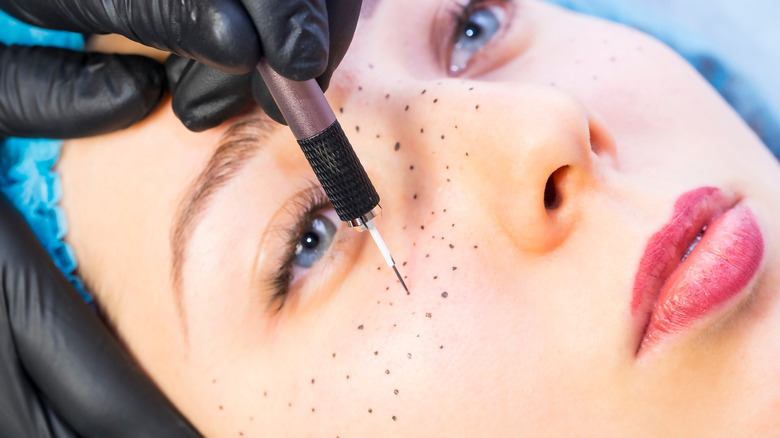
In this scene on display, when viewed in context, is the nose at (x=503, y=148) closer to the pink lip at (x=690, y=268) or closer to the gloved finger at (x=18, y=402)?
the pink lip at (x=690, y=268)

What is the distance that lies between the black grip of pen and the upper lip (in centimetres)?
34

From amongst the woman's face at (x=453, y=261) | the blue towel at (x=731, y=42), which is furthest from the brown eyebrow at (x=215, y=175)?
the blue towel at (x=731, y=42)

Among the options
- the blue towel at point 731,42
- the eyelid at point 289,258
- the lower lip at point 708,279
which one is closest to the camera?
the lower lip at point 708,279

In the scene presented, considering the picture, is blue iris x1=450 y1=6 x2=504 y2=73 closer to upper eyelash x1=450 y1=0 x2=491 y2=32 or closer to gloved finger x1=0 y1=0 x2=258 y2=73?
upper eyelash x1=450 y1=0 x2=491 y2=32

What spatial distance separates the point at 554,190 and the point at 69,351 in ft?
2.54

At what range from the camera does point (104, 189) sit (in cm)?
95

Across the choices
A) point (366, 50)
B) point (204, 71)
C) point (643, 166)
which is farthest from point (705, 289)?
point (204, 71)

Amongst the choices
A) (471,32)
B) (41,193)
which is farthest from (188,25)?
(471,32)

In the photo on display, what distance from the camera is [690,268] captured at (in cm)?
75

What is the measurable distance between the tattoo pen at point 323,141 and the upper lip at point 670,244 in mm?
346

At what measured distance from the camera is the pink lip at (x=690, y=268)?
28.9 inches

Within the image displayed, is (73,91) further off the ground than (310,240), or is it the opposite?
(73,91)

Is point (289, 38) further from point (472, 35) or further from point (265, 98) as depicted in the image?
point (472, 35)

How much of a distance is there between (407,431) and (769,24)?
1312 millimetres
